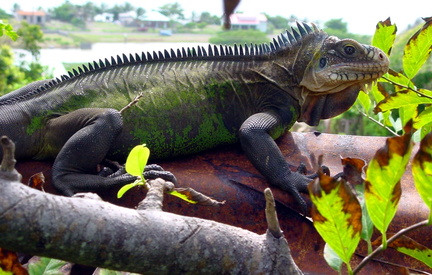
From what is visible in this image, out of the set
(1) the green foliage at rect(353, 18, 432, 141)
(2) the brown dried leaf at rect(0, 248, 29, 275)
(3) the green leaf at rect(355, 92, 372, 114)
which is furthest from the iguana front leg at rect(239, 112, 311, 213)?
(2) the brown dried leaf at rect(0, 248, 29, 275)

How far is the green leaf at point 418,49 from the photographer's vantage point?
2.14m

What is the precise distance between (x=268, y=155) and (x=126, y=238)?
1.54 metres

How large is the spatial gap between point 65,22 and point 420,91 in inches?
1156

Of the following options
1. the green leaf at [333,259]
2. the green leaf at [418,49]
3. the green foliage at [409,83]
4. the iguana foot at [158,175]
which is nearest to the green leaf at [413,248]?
the green leaf at [333,259]

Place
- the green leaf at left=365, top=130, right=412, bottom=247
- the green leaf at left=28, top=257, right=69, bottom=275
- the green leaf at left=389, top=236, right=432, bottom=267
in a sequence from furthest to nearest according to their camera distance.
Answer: the green leaf at left=28, top=257, right=69, bottom=275 → the green leaf at left=389, top=236, right=432, bottom=267 → the green leaf at left=365, top=130, right=412, bottom=247

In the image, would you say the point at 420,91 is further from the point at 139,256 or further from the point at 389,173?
the point at 139,256

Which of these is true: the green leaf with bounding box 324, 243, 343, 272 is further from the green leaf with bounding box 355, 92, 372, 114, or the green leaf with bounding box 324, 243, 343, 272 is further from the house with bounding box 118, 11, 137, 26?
the house with bounding box 118, 11, 137, 26

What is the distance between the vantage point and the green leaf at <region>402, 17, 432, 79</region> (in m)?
2.14

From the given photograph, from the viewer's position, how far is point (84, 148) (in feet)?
8.22

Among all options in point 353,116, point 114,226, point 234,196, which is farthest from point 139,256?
point 353,116

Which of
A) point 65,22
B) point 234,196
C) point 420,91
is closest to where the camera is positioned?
point 420,91

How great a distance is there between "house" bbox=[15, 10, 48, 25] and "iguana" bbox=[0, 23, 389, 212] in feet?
78.6

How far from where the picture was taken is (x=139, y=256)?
131 cm

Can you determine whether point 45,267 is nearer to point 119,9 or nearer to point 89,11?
point 119,9
